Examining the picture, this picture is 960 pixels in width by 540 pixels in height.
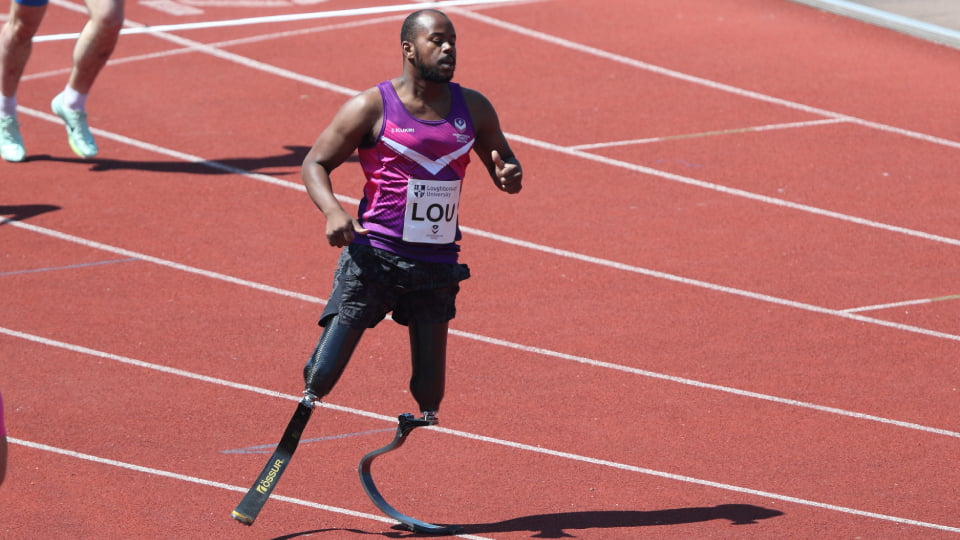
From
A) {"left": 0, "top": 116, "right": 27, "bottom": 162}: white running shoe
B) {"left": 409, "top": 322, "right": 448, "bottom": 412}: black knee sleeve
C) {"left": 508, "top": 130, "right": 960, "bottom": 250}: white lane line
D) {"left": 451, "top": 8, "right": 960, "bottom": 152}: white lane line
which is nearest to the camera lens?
{"left": 409, "top": 322, "right": 448, "bottom": 412}: black knee sleeve

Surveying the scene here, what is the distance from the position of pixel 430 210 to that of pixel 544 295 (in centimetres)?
289

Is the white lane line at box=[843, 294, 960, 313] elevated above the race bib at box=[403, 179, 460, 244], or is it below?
below

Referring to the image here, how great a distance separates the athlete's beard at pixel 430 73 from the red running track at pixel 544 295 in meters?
Result: 1.60

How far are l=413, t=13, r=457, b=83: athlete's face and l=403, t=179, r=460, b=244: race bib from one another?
0.35 m

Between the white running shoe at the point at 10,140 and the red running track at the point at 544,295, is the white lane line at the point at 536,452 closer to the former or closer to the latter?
the red running track at the point at 544,295

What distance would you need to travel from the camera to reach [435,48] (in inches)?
202

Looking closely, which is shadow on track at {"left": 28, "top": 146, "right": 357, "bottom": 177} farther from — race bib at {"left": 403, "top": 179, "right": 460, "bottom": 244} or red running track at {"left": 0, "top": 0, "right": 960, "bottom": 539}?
race bib at {"left": 403, "top": 179, "right": 460, "bottom": 244}

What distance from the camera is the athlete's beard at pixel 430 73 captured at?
5150 mm

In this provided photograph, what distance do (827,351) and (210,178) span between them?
12.8 ft

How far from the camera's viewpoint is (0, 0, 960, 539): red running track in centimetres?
600

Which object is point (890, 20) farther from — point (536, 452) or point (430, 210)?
point (430, 210)

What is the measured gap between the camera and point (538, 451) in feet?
20.9

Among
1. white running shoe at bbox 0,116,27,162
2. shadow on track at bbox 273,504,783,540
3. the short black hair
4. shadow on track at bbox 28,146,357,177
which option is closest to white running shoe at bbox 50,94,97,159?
shadow on track at bbox 28,146,357,177

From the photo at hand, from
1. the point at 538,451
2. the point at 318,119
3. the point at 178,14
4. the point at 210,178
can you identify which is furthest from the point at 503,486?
the point at 178,14
